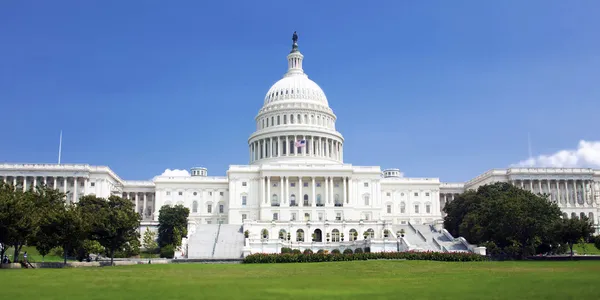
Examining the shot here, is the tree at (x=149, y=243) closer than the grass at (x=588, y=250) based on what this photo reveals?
No

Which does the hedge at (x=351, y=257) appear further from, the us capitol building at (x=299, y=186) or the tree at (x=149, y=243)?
the us capitol building at (x=299, y=186)

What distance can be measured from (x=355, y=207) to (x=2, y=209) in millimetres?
83306

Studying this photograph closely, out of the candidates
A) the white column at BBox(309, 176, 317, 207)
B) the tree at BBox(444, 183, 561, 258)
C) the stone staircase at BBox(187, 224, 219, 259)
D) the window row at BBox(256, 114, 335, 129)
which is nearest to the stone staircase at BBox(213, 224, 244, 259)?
the stone staircase at BBox(187, 224, 219, 259)

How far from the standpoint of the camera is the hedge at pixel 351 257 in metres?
66.4

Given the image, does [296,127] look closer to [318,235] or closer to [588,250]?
[318,235]

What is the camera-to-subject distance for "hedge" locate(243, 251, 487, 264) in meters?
66.4

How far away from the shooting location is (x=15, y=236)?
52375mm

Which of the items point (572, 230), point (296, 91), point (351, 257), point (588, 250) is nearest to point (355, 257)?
point (351, 257)

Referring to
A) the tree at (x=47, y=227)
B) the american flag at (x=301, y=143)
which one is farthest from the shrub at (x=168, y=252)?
the american flag at (x=301, y=143)

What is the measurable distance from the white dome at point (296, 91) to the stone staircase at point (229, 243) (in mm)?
48306

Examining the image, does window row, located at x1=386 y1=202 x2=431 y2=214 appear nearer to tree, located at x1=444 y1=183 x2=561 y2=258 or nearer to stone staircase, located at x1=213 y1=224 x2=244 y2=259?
stone staircase, located at x1=213 y1=224 x2=244 y2=259

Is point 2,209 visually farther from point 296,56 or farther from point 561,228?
point 296,56

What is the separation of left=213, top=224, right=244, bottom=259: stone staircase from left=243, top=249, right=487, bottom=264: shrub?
14598 mm

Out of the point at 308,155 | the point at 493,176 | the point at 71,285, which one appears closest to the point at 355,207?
the point at 308,155
